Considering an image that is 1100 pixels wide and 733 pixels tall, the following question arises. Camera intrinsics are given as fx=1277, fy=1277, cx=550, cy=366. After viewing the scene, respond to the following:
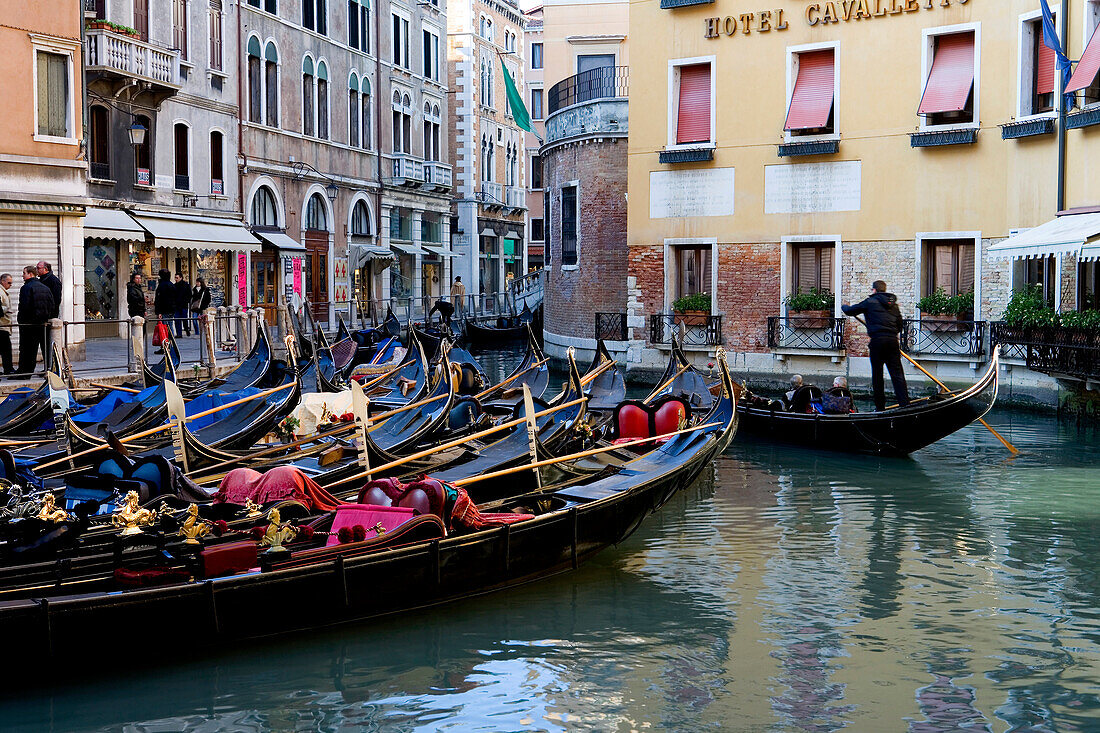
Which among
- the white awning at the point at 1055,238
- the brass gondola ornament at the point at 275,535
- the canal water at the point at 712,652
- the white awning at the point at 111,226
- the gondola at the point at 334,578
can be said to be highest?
the white awning at the point at 111,226

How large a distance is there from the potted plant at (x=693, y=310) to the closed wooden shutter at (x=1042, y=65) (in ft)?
12.6

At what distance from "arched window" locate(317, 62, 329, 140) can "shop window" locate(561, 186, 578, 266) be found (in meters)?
5.82

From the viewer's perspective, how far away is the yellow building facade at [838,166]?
1135cm

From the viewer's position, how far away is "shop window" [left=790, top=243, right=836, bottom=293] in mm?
12766

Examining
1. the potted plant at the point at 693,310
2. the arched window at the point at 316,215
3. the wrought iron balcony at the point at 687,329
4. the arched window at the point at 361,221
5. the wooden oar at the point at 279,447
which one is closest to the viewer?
the wooden oar at the point at 279,447

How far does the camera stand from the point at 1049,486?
26.2 ft

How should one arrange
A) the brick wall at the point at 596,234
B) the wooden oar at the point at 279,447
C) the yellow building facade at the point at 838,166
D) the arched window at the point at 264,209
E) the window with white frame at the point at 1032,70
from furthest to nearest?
the arched window at the point at 264,209 < the brick wall at the point at 596,234 < the yellow building facade at the point at 838,166 < the window with white frame at the point at 1032,70 < the wooden oar at the point at 279,447

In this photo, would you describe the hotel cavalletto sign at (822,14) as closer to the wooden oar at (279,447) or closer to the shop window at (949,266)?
the shop window at (949,266)

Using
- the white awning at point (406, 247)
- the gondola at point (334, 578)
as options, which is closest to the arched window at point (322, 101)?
the white awning at point (406, 247)

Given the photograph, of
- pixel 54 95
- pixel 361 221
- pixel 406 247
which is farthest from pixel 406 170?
pixel 54 95

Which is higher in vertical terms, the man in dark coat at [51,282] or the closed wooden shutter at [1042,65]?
the closed wooden shutter at [1042,65]

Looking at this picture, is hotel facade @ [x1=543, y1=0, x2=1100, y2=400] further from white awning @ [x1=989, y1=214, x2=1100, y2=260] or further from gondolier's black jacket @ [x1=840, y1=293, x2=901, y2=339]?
gondolier's black jacket @ [x1=840, y1=293, x2=901, y2=339]

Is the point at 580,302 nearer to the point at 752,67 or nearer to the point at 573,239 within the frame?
the point at 573,239

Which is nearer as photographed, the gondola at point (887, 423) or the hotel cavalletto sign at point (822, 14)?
the gondola at point (887, 423)
